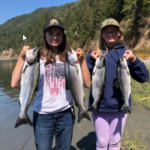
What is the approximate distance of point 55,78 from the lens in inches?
90.7

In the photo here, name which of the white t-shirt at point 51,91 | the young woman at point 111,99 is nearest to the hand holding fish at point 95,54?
the young woman at point 111,99

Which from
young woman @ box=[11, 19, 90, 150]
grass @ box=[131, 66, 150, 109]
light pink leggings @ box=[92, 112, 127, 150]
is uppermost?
young woman @ box=[11, 19, 90, 150]

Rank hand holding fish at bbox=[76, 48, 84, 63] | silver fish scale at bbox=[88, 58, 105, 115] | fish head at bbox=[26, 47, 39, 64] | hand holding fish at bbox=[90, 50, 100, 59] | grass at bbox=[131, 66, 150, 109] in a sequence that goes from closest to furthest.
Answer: fish head at bbox=[26, 47, 39, 64], hand holding fish at bbox=[76, 48, 84, 63], silver fish scale at bbox=[88, 58, 105, 115], hand holding fish at bbox=[90, 50, 100, 59], grass at bbox=[131, 66, 150, 109]

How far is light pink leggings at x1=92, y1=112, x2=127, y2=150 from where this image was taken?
99.5 inches

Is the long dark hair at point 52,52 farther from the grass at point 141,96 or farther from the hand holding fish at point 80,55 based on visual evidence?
the grass at point 141,96

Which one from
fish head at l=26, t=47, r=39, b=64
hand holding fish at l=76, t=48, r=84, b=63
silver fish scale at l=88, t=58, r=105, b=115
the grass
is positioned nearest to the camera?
fish head at l=26, t=47, r=39, b=64

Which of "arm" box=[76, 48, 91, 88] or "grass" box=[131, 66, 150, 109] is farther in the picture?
"grass" box=[131, 66, 150, 109]

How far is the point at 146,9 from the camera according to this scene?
69.8 feet

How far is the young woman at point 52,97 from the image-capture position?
2238mm

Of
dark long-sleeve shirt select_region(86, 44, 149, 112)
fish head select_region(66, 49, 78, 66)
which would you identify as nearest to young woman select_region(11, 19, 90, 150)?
fish head select_region(66, 49, 78, 66)

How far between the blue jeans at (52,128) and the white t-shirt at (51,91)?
0.32ft

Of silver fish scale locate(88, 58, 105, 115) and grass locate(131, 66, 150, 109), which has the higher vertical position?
silver fish scale locate(88, 58, 105, 115)

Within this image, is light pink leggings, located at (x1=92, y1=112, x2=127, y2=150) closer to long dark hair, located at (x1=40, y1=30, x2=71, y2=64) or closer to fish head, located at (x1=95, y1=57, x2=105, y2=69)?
fish head, located at (x1=95, y1=57, x2=105, y2=69)

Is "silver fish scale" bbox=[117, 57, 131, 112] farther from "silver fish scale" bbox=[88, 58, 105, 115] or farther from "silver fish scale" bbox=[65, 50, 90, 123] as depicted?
"silver fish scale" bbox=[65, 50, 90, 123]
